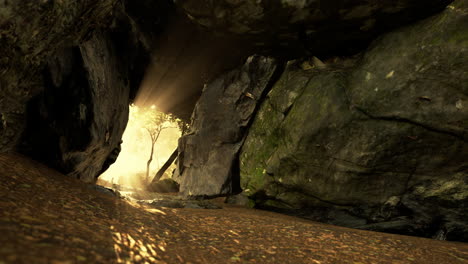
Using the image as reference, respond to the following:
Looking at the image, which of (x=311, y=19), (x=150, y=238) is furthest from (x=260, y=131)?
(x=150, y=238)

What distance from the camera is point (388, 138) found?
7.45 meters

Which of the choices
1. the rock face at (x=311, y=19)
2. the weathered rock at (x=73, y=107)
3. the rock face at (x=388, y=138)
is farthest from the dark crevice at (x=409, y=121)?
the weathered rock at (x=73, y=107)

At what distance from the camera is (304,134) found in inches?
357

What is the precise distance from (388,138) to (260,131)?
556 centimetres

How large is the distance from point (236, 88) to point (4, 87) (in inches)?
399

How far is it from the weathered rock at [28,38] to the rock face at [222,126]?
766 cm

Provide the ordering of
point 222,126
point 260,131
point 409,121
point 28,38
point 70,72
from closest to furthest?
point 28,38 < point 409,121 < point 70,72 < point 260,131 < point 222,126

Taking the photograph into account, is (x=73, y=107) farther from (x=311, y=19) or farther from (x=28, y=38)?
(x=311, y=19)

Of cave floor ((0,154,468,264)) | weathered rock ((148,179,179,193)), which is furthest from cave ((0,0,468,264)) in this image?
weathered rock ((148,179,179,193))

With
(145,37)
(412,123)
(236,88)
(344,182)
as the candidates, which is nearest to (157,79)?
(145,37)

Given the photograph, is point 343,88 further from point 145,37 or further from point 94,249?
point 145,37

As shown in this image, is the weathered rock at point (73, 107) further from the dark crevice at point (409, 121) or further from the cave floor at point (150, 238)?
the dark crevice at point (409, 121)

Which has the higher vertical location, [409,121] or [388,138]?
[409,121]

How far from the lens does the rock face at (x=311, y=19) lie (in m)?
7.59
